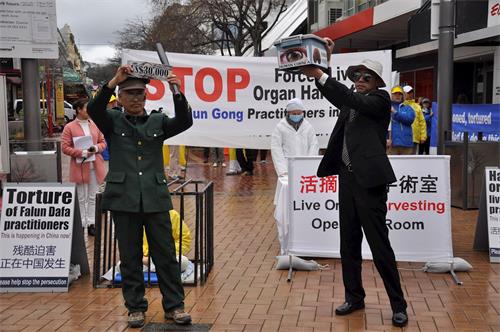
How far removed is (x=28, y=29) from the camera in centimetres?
663

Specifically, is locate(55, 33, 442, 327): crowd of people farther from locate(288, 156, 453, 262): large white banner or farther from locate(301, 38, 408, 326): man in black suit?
locate(288, 156, 453, 262): large white banner

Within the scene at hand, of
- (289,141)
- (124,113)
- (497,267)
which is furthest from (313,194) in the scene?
(124,113)

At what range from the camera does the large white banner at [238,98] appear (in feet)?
27.5

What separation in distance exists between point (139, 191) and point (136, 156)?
0.28 metres

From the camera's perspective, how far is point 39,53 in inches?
266

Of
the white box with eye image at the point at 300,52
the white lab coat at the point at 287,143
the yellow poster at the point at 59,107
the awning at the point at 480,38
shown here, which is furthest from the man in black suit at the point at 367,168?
the yellow poster at the point at 59,107

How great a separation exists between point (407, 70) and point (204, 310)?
21834mm

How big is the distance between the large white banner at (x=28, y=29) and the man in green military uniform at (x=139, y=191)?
97.2 inches

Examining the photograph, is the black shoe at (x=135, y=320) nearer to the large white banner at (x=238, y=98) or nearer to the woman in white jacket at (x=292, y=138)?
the woman in white jacket at (x=292, y=138)

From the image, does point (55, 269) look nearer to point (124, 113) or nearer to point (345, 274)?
point (124, 113)

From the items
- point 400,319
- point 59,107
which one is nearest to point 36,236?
point 400,319

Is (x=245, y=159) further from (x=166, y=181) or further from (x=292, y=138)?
(x=166, y=181)

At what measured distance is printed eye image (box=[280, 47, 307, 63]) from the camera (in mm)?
4293

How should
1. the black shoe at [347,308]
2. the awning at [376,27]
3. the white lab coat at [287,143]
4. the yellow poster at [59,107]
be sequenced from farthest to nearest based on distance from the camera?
the yellow poster at [59,107] → the awning at [376,27] → the white lab coat at [287,143] → the black shoe at [347,308]
